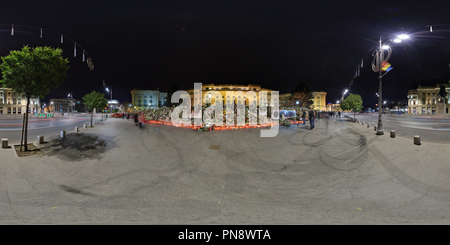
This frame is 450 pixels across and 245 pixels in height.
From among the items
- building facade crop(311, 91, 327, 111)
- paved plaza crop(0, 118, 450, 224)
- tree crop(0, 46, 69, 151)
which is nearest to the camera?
paved plaza crop(0, 118, 450, 224)

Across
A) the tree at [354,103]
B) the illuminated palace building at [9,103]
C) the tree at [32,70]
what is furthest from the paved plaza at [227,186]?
the illuminated palace building at [9,103]

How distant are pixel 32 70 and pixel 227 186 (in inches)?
508

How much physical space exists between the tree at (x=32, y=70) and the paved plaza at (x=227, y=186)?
3.57 m

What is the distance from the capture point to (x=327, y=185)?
21.8 feet

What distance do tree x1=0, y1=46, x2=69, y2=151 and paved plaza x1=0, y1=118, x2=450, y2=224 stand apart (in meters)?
3.57

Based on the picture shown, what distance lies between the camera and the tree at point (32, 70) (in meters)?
11.3

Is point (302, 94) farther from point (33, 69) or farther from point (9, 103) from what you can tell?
point (9, 103)

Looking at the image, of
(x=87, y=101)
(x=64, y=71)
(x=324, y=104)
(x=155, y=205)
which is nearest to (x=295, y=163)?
(x=155, y=205)

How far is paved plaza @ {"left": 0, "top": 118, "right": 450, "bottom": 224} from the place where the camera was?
475 cm

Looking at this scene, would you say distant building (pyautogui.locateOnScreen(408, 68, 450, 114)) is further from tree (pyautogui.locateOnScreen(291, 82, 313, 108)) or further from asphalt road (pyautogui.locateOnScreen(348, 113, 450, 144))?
asphalt road (pyautogui.locateOnScreen(348, 113, 450, 144))

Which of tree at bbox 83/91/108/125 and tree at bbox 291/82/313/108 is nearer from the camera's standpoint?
tree at bbox 83/91/108/125

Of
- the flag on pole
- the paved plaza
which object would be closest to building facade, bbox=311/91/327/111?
the flag on pole

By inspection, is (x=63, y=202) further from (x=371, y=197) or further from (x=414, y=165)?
(x=414, y=165)

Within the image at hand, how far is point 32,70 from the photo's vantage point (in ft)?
38.2
